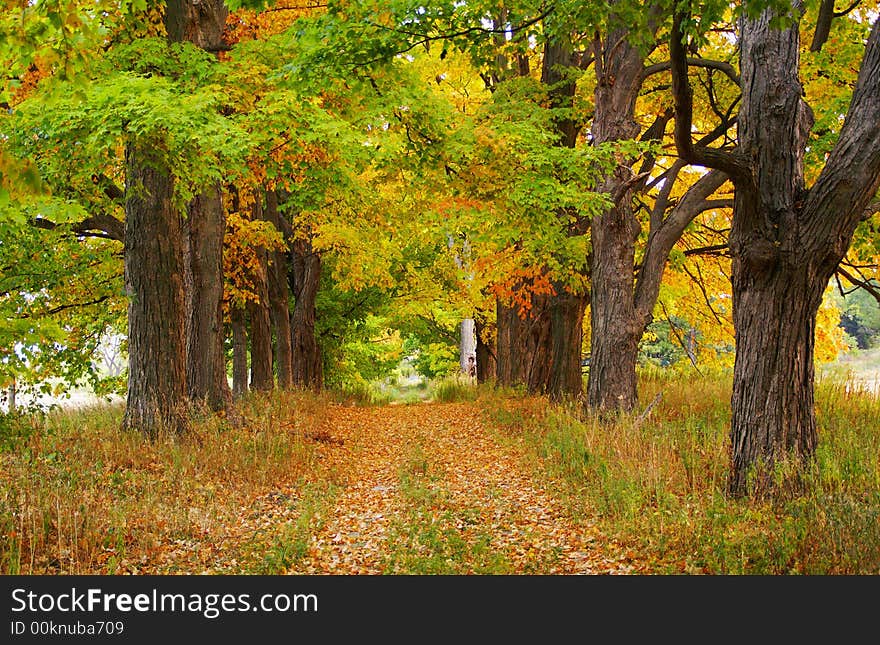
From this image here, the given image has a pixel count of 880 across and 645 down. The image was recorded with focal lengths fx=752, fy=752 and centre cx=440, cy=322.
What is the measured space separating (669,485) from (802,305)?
230 cm

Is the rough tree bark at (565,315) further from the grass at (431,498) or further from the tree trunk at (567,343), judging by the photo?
the grass at (431,498)

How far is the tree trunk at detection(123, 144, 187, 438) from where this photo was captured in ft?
35.4

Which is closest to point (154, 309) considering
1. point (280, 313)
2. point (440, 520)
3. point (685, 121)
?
point (440, 520)

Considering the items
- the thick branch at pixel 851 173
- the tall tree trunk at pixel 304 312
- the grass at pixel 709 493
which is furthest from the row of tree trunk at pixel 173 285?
the thick branch at pixel 851 173

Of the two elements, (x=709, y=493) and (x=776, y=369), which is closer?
(x=776, y=369)

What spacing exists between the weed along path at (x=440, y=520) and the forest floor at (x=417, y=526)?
0.01 m

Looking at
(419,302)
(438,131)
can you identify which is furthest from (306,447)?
(419,302)

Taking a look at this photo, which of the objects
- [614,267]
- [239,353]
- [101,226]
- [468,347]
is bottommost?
[468,347]

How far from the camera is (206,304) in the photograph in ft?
44.4

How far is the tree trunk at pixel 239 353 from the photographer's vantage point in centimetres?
1743

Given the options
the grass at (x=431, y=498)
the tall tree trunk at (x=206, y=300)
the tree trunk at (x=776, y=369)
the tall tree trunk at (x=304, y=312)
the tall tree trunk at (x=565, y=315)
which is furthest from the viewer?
the tall tree trunk at (x=304, y=312)

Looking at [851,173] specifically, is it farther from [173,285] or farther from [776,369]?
[173,285]

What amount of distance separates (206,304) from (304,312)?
897cm

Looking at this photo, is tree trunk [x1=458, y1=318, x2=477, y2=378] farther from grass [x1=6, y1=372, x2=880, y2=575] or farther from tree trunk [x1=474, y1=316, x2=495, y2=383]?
grass [x1=6, y1=372, x2=880, y2=575]
